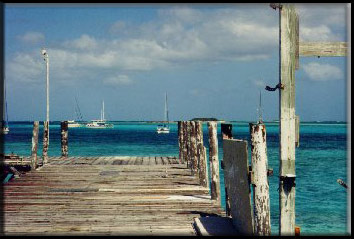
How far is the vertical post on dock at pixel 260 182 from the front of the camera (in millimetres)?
5973

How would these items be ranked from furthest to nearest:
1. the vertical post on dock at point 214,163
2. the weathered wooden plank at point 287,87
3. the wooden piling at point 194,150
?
the wooden piling at point 194,150 → the vertical post on dock at point 214,163 → the weathered wooden plank at point 287,87

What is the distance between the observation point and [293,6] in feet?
20.9

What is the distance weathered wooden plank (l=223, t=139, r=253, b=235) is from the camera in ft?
19.6

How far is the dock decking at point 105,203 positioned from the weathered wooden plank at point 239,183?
1032mm

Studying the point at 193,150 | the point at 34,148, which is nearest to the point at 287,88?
the point at 193,150

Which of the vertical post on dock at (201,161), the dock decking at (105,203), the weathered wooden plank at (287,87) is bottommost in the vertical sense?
the dock decking at (105,203)

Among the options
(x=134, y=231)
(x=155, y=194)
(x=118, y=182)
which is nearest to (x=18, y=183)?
(x=118, y=182)

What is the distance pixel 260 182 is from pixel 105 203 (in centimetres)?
466

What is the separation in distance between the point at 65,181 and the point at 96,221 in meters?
5.21

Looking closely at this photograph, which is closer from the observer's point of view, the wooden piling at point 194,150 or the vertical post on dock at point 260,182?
the vertical post on dock at point 260,182

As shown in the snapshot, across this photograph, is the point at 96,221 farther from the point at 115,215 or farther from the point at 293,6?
the point at 293,6

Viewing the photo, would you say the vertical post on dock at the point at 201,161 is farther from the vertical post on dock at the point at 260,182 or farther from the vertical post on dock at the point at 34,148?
the vertical post on dock at the point at 260,182

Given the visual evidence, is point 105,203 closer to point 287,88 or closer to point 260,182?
point 260,182

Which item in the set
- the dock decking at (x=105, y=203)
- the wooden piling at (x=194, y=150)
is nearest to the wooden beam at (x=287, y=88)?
the dock decking at (x=105, y=203)
